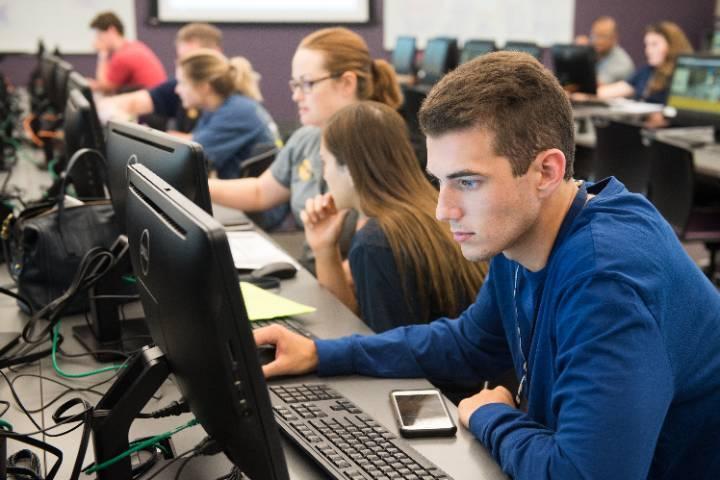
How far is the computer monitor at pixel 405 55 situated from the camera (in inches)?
332

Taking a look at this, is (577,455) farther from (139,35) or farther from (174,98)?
(139,35)

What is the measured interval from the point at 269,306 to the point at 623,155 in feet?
10.6

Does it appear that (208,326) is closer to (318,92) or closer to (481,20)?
(318,92)

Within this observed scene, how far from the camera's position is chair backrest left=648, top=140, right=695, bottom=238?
407cm

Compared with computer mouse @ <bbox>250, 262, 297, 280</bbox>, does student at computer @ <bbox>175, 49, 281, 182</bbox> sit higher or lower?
higher

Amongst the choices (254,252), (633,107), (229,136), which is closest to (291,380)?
(254,252)

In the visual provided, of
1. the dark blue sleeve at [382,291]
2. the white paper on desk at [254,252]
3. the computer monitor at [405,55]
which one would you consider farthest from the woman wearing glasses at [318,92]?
the computer monitor at [405,55]

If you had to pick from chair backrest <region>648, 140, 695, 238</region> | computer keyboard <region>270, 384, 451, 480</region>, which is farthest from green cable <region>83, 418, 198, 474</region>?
chair backrest <region>648, 140, 695, 238</region>

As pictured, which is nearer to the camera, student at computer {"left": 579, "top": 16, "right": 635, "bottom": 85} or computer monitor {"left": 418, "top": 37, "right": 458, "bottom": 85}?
computer monitor {"left": 418, "top": 37, "right": 458, "bottom": 85}

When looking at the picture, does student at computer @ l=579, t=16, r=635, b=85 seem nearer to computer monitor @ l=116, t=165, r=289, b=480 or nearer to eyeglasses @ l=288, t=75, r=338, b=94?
eyeglasses @ l=288, t=75, r=338, b=94

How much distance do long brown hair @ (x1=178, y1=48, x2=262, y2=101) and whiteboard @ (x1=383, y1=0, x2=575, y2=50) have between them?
521 centimetres

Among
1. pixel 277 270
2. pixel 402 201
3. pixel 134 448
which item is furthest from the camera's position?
pixel 277 270

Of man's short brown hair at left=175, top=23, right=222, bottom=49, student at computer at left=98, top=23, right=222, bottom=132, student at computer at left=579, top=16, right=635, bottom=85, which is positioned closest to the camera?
student at computer at left=98, top=23, right=222, bottom=132

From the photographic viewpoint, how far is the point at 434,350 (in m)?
1.62
